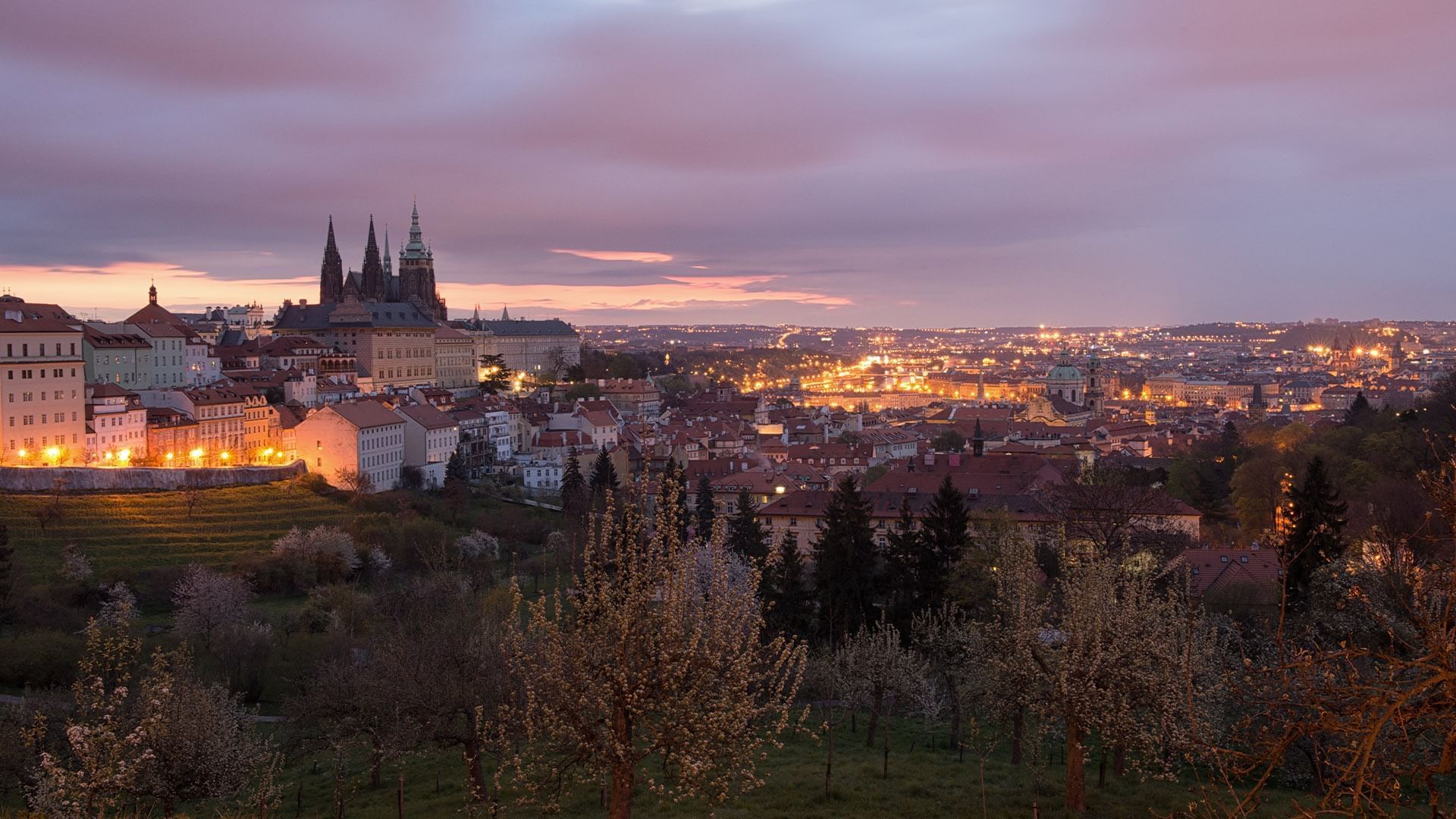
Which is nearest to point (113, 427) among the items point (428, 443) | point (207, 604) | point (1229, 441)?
point (428, 443)

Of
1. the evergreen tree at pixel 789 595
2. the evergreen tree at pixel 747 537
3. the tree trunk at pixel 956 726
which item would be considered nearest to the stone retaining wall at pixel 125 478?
the evergreen tree at pixel 747 537

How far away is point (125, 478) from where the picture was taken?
50406 millimetres

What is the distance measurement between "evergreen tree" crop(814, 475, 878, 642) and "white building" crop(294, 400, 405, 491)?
34864 millimetres

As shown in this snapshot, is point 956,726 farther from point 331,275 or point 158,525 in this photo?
point 331,275

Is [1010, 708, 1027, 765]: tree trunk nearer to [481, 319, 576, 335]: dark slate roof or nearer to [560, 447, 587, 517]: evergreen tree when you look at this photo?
[560, 447, 587, 517]: evergreen tree

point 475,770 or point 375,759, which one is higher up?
point 475,770

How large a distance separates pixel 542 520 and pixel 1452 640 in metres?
53.7

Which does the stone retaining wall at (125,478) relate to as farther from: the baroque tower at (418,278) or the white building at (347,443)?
the baroque tower at (418,278)

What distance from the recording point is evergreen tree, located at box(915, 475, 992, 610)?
30.6m

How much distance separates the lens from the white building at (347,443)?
5897cm

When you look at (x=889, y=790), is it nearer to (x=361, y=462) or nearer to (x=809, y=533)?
(x=809, y=533)

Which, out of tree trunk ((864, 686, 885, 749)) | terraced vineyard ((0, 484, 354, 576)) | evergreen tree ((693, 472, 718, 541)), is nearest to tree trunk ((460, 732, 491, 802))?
tree trunk ((864, 686, 885, 749))

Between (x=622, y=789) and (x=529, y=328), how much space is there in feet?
429

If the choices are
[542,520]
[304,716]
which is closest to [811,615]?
[304,716]
